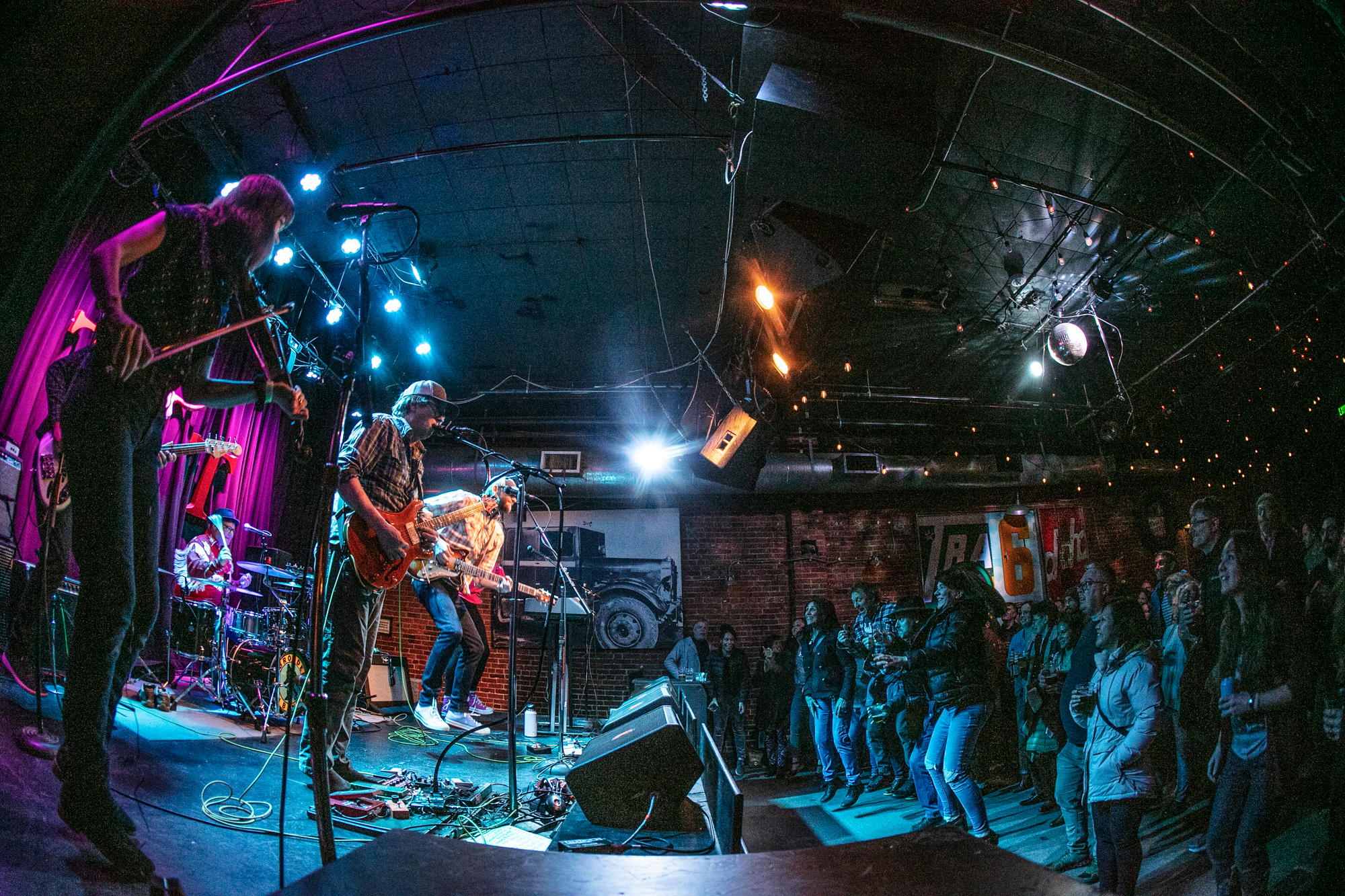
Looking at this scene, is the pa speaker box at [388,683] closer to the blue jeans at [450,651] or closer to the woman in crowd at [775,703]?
the blue jeans at [450,651]

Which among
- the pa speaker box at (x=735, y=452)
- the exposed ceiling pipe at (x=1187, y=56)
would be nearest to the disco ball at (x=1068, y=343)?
the exposed ceiling pipe at (x=1187, y=56)

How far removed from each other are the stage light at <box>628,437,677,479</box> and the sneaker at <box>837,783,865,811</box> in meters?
4.59

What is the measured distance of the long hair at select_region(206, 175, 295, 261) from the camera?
6.11 ft

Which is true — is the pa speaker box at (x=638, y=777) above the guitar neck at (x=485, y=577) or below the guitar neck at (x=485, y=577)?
below

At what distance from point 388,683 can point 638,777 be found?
7.47 meters

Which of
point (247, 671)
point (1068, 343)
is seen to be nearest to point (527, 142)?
point (247, 671)

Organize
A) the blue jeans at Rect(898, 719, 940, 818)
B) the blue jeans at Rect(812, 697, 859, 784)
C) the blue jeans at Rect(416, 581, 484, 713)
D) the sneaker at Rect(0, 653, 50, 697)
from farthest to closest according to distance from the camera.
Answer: the blue jeans at Rect(812, 697, 859, 784), the blue jeans at Rect(898, 719, 940, 818), the blue jeans at Rect(416, 581, 484, 713), the sneaker at Rect(0, 653, 50, 697)

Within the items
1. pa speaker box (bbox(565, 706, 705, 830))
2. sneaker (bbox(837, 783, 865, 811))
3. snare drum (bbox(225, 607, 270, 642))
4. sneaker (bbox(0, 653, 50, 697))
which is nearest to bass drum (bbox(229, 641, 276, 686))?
snare drum (bbox(225, 607, 270, 642))

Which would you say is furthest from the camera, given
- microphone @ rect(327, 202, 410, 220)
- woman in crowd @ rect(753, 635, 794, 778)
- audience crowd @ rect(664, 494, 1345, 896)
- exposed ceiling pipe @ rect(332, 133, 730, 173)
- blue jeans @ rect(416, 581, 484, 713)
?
woman in crowd @ rect(753, 635, 794, 778)

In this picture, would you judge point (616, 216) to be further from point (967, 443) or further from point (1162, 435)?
point (1162, 435)

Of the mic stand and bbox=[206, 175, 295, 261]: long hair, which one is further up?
bbox=[206, 175, 295, 261]: long hair

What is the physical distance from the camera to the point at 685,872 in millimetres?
1146

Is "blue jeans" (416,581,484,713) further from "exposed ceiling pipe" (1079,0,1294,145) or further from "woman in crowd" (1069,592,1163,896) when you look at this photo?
"exposed ceiling pipe" (1079,0,1294,145)

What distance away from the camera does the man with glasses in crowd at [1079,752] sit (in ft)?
12.9
